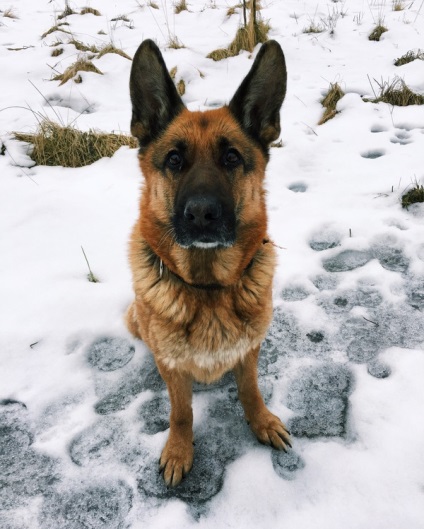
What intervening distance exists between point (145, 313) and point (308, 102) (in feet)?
14.8

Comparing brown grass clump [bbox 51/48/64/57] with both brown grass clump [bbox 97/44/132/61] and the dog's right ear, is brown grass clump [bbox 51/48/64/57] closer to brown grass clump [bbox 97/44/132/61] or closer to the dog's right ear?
brown grass clump [bbox 97/44/132/61]

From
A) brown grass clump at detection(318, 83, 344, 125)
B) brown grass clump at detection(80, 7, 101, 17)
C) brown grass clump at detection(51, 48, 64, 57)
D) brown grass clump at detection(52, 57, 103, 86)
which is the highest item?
brown grass clump at detection(80, 7, 101, 17)

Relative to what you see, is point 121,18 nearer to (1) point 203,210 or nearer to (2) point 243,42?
(2) point 243,42

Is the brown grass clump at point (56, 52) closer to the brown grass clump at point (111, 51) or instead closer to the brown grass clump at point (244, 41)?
the brown grass clump at point (111, 51)

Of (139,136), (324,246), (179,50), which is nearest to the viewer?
(139,136)

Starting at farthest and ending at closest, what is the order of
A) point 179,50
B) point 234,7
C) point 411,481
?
point 234,7
point 179,50
point 411,481

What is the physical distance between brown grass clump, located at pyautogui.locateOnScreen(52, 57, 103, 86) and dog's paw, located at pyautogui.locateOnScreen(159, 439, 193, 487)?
557 cm

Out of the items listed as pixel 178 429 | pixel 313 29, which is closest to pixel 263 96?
pixel 178 429

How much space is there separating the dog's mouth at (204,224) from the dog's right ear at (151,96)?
2.07 ft

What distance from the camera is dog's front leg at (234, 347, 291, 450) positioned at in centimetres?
200

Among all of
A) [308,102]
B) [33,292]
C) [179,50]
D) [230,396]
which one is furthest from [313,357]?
[179,50]

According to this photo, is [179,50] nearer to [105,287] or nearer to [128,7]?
[128,7]

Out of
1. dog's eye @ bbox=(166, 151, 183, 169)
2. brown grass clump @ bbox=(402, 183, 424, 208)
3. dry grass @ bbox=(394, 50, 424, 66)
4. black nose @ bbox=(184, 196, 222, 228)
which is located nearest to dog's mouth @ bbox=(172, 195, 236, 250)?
black nose @ bbox=(184, 196, 222, 228)

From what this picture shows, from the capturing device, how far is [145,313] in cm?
200
